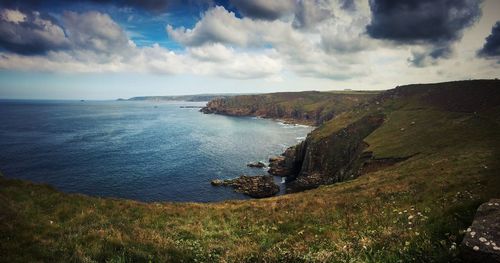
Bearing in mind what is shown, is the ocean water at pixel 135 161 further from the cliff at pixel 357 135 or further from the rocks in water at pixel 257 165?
the cliff at pixel 357 135

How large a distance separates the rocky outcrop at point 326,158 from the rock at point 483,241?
64.9 meters

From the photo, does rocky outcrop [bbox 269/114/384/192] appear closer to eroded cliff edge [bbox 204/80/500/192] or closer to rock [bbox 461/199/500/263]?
eroded cliff edge [bbox 204/80/500/192]

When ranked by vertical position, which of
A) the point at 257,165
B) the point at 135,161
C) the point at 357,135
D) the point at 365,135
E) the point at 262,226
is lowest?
the point at 257,165

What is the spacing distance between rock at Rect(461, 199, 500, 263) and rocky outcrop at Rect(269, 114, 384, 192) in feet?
213

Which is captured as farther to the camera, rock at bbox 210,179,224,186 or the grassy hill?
rock at bbox 210,179,224,186

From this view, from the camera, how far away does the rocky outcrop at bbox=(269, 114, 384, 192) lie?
83562 millimetres

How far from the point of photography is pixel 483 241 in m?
8.33

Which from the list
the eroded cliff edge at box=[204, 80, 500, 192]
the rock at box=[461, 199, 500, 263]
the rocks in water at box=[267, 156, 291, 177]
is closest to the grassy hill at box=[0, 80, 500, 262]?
the rock at box=[461, 199, 500, 263]

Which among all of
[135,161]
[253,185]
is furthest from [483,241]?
[135,161]

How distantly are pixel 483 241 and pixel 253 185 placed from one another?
73.7 m

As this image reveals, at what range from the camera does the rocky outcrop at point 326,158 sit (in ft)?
274

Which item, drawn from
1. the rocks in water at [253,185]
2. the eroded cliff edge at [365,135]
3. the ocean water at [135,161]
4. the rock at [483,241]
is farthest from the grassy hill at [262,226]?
the ocean water at [135,161]

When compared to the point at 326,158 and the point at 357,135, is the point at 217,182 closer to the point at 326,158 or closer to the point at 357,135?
the point at 326,158

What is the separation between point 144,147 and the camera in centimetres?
12631
